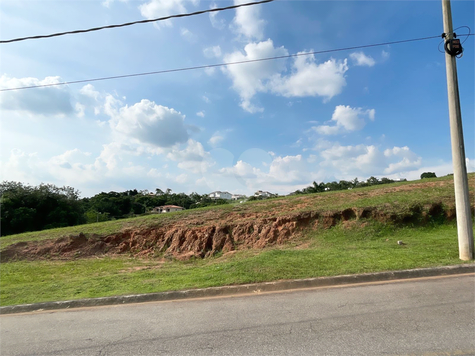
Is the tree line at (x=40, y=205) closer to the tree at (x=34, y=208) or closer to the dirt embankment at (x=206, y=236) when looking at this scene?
the tree at (x=34, y=208)

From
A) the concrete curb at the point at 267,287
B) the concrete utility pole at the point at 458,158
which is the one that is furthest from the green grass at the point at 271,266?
the concrete utility pole at the point at 458,158

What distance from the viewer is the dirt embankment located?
1120 cm

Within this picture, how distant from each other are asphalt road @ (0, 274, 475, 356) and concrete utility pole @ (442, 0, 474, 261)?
1.31 metres

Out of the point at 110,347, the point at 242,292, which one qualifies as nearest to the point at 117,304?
the point at 110,347

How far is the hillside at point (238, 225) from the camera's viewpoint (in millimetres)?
11250

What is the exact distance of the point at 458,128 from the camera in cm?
689

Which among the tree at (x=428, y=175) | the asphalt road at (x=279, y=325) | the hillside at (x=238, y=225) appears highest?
the tree at (x=428, y=175)

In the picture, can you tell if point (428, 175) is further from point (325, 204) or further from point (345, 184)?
point (325, 204)

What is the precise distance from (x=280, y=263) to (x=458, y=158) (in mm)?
5051

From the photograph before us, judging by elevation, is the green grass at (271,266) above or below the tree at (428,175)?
below

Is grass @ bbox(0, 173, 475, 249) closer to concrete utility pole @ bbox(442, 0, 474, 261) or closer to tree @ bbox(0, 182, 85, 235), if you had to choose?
concrete utility pole @ bbox(442, 0, 474, 261)

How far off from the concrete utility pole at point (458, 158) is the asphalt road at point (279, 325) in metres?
1.31

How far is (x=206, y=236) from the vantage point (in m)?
12.1

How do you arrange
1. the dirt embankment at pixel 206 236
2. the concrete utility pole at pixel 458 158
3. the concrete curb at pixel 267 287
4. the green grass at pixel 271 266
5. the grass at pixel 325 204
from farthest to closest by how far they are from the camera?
the grass at pixel 325 204
the dirt embankment at pixel 206 236
the concrete utility pole at pixel 458 158
the green grass at pixel 271 266
the concrete curb at pixel 267 287
